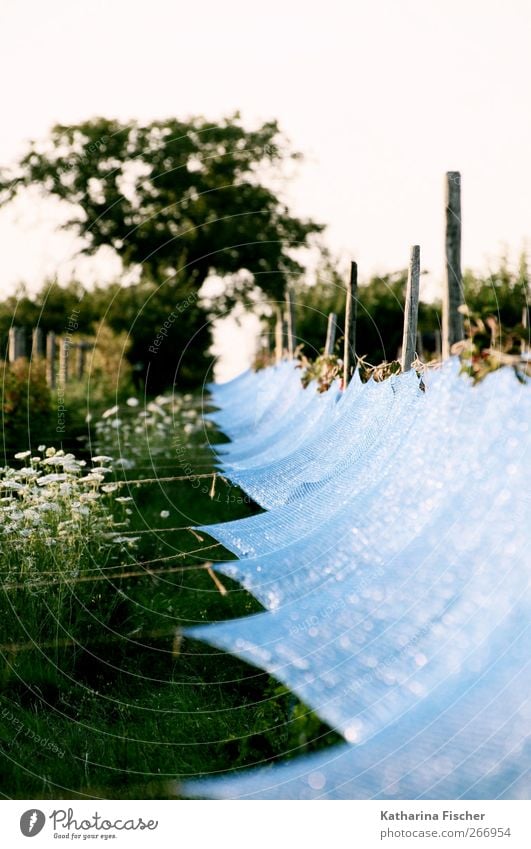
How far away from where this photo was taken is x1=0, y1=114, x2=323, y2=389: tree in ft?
74.1

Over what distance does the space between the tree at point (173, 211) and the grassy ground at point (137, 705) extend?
16684 millimetres

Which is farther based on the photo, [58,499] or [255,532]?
[58,499]

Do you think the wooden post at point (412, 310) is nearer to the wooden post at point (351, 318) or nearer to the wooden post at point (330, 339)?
the wooden post at point (351, 318)

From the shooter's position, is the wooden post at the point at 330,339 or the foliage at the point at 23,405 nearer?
the wooden post at the point at 330,339

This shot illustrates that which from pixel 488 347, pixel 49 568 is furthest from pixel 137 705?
pixel 488 347

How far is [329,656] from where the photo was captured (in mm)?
3279

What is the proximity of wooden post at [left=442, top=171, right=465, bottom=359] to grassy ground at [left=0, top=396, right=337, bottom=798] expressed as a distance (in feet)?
5.30

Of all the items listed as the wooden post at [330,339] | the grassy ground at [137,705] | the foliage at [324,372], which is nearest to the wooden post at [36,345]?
the foliage at [324,372]

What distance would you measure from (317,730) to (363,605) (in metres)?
0.53

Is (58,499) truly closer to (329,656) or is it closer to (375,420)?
(375,420)

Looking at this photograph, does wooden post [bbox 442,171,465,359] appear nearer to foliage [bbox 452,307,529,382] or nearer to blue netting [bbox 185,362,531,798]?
blue netting [bbox 185,362,531,798]

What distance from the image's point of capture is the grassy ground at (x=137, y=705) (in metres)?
3.83

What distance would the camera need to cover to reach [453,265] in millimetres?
4492
